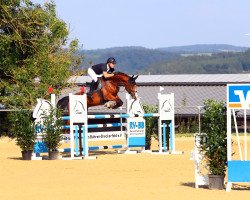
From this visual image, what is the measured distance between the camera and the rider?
1156 inches

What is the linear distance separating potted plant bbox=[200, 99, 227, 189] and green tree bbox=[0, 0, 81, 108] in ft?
71.2

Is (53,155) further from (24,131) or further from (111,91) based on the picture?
(111,91)

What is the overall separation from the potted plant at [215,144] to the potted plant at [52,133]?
8.76 metres

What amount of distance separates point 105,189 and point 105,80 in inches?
555

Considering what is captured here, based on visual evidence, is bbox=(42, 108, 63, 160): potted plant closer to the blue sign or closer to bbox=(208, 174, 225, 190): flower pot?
bbox=(208, 174, 225, 190): flower pot

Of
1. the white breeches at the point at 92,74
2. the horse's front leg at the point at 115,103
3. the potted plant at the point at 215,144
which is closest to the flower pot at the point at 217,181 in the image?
the potted plant at the point at 215,144

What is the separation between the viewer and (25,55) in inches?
1575

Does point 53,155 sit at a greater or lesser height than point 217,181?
greater

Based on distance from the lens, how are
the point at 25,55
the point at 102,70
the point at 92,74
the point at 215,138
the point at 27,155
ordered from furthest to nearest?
the point at 25,55, the point at 92,74, the point at 102,70, the point at 27,155, the point at 215,138

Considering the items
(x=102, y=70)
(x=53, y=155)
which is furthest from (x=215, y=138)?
(x=102, y=70)

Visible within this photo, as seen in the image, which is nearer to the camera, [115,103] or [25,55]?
[115,103]

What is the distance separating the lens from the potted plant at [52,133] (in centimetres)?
2462

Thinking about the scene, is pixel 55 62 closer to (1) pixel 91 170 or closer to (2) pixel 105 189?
(1) pixel 91 170

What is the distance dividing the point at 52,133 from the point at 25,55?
15724mm
